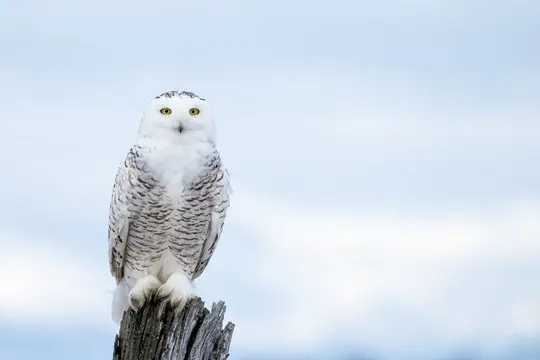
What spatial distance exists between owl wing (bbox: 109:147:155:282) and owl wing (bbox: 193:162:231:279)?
1.69ft

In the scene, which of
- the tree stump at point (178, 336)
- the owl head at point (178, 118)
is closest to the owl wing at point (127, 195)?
the owl head at point (178, 118)

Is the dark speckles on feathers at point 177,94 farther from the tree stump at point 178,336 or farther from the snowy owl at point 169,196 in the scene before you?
the tree stump at point 178,336

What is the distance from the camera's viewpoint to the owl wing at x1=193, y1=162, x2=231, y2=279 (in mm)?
6637

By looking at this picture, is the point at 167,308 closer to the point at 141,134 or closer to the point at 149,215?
the point at 149,215

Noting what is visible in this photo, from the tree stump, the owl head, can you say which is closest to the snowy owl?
the owl head

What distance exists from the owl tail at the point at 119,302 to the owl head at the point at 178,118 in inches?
61.8

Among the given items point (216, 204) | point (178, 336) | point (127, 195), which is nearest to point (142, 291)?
point (127, 195)

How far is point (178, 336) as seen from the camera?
5586mm

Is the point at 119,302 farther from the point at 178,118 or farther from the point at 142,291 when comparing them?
the point at 178,118

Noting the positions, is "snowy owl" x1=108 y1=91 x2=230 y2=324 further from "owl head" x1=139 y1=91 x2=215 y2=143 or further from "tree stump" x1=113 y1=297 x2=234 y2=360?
"tree stump" x1=113 y1=297 x2=234 y2=360

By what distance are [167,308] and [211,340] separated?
21.6 inches

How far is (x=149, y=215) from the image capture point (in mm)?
6539

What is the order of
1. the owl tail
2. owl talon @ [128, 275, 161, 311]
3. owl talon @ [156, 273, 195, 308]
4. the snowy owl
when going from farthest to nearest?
1. the owl tail
2. the snowy owl
3. owl talon @ [128, 275, 161, 311]
4. owl talon @ [156, 273, 195, 308]

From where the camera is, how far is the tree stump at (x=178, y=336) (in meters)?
5.55
